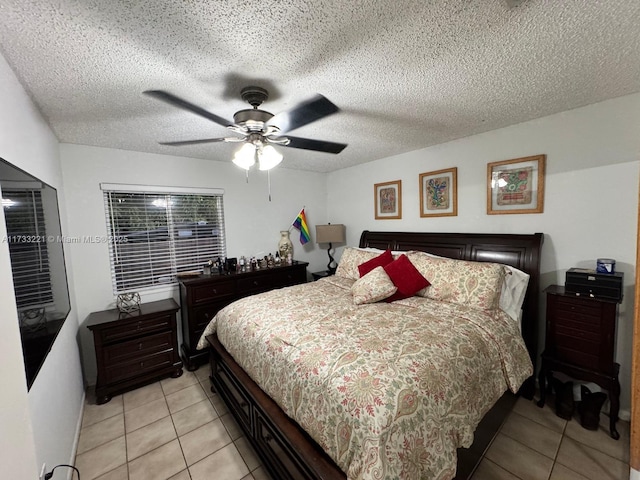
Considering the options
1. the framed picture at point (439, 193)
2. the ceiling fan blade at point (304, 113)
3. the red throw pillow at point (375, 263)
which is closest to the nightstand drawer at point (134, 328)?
the red throw pillow at point (375, 263)

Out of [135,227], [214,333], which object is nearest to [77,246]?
[135,227]

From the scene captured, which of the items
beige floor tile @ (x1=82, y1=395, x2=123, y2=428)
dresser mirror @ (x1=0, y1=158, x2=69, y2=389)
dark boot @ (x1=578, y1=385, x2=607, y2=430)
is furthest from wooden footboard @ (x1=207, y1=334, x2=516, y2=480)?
dresser mirror @ (x1=0, y1=158, x2=69, y2=389)

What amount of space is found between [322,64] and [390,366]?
5.33 feet

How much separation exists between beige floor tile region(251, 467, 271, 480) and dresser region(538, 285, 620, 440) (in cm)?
226

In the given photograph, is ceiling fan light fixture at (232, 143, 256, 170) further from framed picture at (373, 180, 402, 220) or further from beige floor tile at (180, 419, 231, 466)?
framed picture at (373, 180, 402, 220)

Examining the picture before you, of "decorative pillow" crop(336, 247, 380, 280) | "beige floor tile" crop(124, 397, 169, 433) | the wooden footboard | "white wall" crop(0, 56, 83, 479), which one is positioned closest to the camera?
"white wall" crop(0, 56, 83, 479)

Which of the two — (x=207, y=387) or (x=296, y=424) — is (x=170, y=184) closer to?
(x=207, y=387)

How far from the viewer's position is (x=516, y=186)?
2.56m

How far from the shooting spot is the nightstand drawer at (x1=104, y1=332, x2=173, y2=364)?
8.45 feet

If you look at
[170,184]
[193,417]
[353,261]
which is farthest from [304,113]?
[193,417]

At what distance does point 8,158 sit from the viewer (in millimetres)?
1224

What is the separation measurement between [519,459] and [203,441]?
2.24 meters

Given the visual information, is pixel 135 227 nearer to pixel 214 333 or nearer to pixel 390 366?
pixel 214 333

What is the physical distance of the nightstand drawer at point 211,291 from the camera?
10.0 ft
